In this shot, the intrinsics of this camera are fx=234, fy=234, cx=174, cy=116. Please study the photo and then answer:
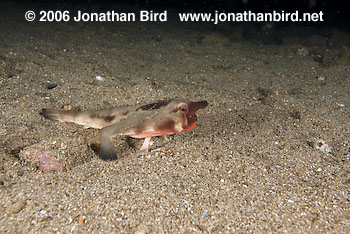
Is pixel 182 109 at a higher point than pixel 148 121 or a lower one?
higher

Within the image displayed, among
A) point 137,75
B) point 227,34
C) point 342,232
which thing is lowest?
point 342,232

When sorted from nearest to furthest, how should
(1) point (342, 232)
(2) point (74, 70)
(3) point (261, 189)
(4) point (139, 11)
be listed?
(1) point (342, 232), (3) point (261, 189), (2) point (74, 70), (4) point (139, 11)

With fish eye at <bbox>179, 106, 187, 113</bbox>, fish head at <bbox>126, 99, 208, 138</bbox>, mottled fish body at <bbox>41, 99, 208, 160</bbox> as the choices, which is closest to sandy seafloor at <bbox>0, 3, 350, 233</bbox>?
mottled fish body at <bbox>41, 99, 208, 160</bbox>

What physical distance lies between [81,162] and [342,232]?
3233mm

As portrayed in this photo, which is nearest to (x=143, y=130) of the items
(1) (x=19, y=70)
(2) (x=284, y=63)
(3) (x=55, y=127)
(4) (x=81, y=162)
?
(4) (x=81, y=162)

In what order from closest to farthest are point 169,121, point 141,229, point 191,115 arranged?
point 141,229, point 169,121, point 191,115

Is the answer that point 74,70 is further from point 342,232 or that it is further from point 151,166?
point 342,232

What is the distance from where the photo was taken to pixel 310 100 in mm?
5219

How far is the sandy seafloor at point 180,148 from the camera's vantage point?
2592mm

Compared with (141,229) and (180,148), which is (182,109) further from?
(141,229)

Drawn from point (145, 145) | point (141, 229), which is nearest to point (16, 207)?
point (141, 229)

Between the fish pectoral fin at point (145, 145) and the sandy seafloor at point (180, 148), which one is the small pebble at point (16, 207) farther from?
the fish pectoral fin at point (145, 145)

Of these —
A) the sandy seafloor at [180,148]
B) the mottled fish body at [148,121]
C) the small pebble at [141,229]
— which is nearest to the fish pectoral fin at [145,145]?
the mottled fish body at [148,121]

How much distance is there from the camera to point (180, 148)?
11.9 ft
